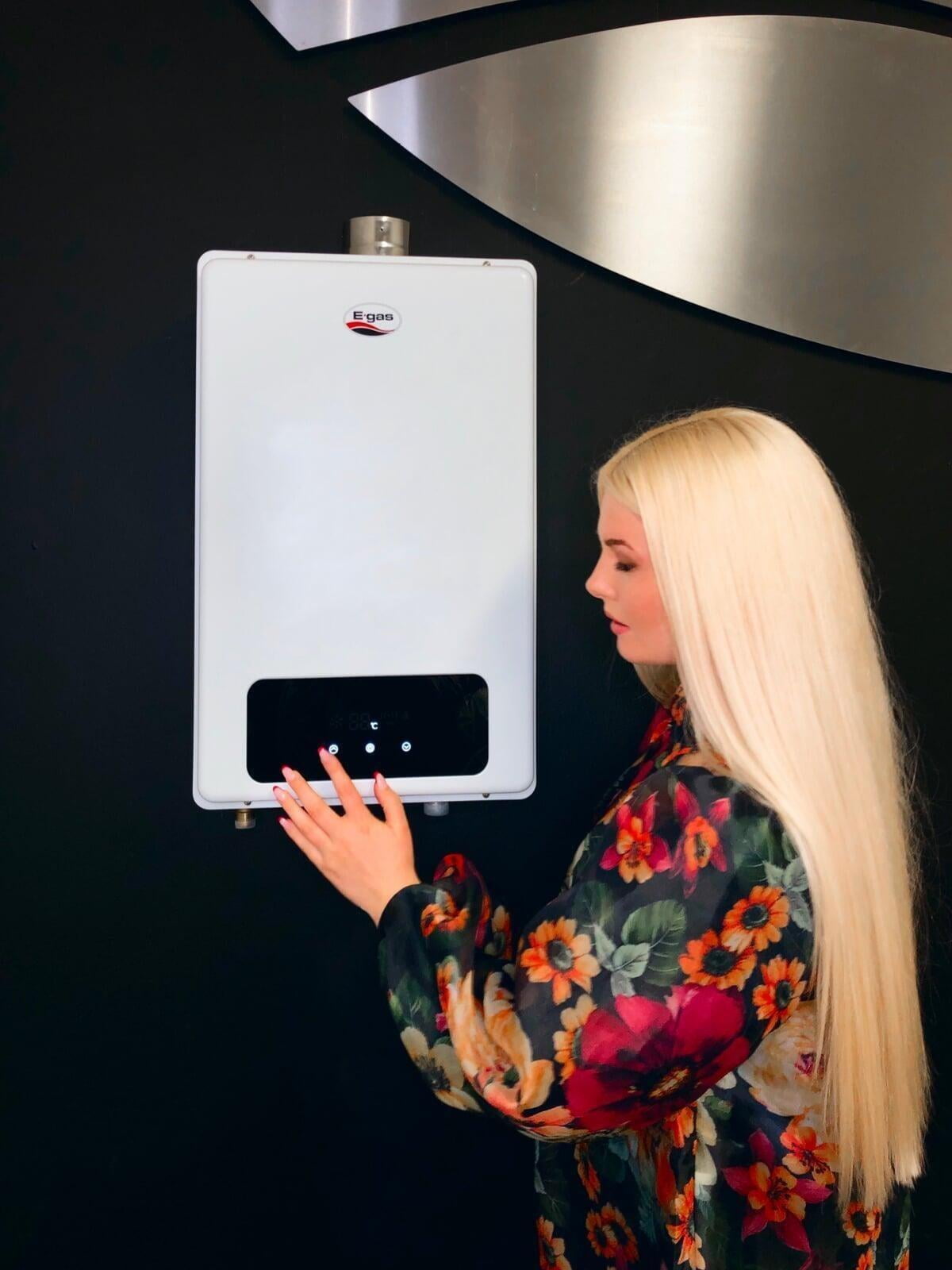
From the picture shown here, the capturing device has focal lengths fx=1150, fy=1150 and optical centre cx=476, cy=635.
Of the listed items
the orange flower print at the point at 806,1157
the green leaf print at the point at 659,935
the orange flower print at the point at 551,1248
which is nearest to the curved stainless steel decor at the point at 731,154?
the green leaf print at the point at 659,935

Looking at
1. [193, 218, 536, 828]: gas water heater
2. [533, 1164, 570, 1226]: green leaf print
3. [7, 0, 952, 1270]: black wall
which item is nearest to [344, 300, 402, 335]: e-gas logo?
[193, 218, 536, 828]: gas water heater

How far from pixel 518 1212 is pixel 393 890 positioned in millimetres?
642

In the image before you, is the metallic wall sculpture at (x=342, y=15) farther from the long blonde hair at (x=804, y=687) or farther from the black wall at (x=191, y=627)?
the long blonde hair at (x=804, y=687)

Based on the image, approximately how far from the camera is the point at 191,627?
1300 millimetres

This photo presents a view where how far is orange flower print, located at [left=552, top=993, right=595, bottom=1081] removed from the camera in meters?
0.86

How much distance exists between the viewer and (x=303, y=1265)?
137 centimetres

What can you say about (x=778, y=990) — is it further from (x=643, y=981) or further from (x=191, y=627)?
(x=191, y=627)

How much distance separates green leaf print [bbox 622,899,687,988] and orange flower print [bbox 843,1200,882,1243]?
0.33 m

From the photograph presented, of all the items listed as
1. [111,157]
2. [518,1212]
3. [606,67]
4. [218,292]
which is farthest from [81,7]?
[518,1212]

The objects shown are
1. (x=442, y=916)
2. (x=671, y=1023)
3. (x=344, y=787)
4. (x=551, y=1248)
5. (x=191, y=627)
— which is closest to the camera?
(x=671, y=1023)

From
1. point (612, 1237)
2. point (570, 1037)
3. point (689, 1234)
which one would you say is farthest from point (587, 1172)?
point (570, 1037)

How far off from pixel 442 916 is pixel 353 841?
0.37 feet

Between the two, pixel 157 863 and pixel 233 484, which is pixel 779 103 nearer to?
pixel 233 484

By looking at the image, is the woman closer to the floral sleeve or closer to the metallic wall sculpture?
the floral sleeve
